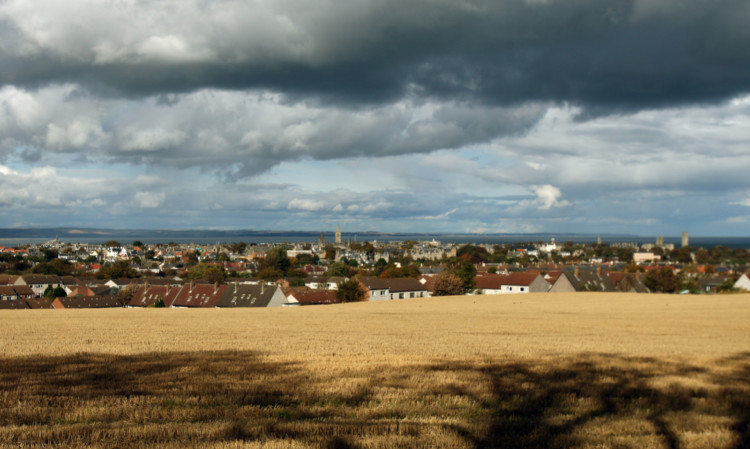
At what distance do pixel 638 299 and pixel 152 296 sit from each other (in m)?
71.0

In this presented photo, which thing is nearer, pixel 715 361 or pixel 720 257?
pixel 715 361

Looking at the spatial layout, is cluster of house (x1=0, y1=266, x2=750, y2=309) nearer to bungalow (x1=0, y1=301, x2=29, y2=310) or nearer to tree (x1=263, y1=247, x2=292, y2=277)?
bungalow (x1=0, y1=301, x2=29, y2=310)

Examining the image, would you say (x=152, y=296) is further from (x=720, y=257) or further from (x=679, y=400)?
(x=679, y=400)

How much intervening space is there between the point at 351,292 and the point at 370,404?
74.8m

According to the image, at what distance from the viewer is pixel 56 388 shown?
10602mm

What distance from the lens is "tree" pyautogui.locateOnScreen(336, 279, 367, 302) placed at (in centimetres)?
8369

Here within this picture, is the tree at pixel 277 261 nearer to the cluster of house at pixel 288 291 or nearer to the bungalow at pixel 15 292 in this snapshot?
the cluster of house at pixel 288 291

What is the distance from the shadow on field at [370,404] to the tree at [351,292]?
69.2 m

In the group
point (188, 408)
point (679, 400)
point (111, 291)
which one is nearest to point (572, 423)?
point (679, 400)

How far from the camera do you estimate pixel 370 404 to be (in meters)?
9.41

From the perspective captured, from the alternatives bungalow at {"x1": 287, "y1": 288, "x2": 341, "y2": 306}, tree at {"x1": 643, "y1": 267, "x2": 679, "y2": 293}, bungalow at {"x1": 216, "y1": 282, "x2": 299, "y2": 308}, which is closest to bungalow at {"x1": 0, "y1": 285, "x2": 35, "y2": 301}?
bungalow at {"x1": 216, "y1": 282, "x2": 299, "y2": 308}

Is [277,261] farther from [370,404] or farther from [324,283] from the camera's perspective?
[370,404]

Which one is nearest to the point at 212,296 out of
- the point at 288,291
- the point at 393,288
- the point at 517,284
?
the point at 288,291

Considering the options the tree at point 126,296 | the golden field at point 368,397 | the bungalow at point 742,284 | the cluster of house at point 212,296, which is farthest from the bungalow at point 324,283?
the golden field at point 368,397
